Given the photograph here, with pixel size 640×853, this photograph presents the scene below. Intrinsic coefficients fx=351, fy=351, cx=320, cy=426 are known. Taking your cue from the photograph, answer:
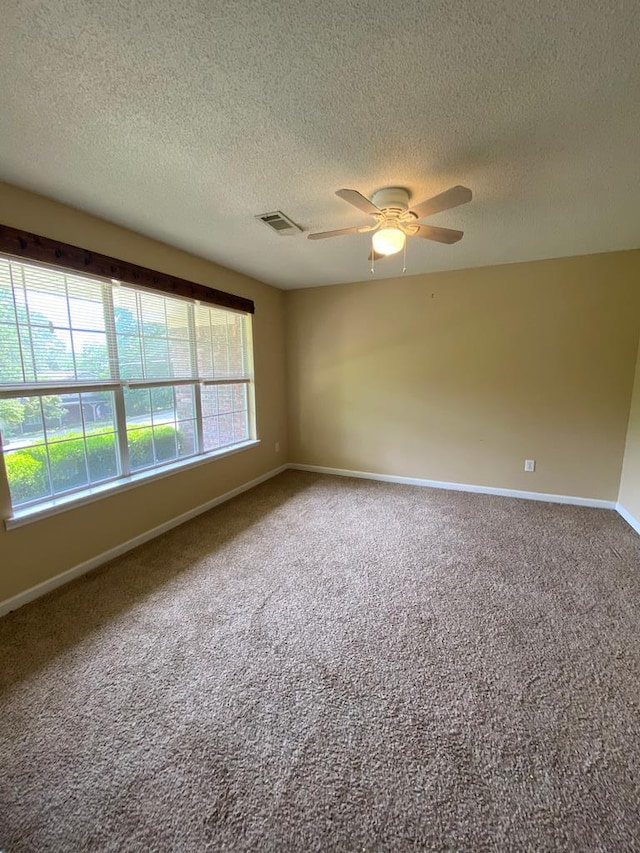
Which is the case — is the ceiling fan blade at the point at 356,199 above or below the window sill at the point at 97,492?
above

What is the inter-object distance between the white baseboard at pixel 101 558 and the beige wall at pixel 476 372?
5.63 ft

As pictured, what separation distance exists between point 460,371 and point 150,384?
10.2ft

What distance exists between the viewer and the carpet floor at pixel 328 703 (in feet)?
3.62

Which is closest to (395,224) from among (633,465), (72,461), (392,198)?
(392,198)

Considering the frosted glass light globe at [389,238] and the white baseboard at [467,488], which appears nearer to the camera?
the frosted glass light globe at [389,238]

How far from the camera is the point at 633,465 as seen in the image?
3152 millimetres

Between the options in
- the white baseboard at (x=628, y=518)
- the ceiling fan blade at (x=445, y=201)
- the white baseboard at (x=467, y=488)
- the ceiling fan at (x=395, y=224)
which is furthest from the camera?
the white baseboard at (x=467, y=488)

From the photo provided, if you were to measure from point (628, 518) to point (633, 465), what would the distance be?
0.48 meters

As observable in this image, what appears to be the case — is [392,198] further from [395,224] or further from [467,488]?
[467,488]

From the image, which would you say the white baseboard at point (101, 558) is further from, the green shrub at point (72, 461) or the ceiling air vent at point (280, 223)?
the ceiling air vent at point (280, 223)

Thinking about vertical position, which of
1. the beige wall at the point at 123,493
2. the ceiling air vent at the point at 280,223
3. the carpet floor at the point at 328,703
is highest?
the ceiling air vent at the point at 280,223

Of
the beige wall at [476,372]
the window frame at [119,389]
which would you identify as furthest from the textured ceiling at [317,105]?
the beige wall at [476,372]

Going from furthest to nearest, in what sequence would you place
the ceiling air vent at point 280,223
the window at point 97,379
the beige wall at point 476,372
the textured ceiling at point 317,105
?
the beige wall at point 476,372
the ceiling air vent at point 280,223
the window at point 97,379
the textured ceiling at point 317,105

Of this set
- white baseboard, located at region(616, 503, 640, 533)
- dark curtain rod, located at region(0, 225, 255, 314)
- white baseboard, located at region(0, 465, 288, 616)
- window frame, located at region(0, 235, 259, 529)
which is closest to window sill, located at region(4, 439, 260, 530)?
window frame, located at region(0, 235, 259, 529)
